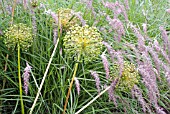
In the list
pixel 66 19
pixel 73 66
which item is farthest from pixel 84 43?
pixel 73 66

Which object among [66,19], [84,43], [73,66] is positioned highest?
[66,19]

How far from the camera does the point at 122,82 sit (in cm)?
174

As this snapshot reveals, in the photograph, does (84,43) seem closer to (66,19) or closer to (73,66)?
(66,19)

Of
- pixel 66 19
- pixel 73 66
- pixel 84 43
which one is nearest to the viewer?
pixel 84 43

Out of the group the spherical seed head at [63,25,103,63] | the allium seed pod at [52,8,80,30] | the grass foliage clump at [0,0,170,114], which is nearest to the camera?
the spherical seed head at [63,25,103,63]

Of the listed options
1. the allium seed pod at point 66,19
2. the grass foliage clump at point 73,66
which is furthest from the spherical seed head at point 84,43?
the allium seed pod at point 66,19

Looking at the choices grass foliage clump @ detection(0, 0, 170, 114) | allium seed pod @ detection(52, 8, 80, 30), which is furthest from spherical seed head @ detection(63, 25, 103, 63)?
allium seed pod @ detection(52, 8, 80, 30)

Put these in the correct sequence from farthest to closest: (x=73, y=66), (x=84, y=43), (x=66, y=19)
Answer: (x=73, y=66) → (x=66, y=19) → (x=84, y=43)

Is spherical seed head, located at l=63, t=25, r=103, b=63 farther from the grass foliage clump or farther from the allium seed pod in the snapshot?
the allium seed pod

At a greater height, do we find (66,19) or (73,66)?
(66,19)

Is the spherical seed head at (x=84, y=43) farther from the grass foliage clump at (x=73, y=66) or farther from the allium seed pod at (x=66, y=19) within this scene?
the allium seed pod at (x=66, y=19)

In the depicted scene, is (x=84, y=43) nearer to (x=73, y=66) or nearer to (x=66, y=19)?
(x=66, y=19)

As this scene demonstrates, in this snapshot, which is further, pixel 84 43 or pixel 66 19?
pixel 66 19

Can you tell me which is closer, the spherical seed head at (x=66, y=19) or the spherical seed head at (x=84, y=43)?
the spherical seed head at (x=84, y=43)
